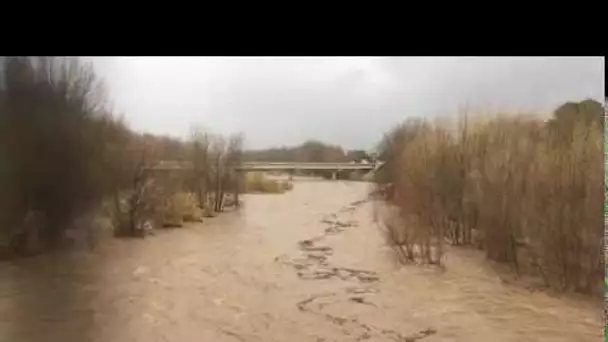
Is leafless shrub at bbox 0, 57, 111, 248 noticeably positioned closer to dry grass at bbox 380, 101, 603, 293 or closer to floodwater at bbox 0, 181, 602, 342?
floodwater at bbox 0, 181, 602, 342

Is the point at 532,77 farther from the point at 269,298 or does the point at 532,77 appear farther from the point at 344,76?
the point at 269,298

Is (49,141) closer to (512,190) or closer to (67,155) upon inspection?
(67,155)

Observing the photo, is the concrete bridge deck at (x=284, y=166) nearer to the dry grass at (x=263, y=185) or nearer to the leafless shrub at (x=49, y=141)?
Answer: the dry grass at (x=263, y=185)

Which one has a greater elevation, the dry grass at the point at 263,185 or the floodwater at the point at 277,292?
the dry grass at the point at 263,185

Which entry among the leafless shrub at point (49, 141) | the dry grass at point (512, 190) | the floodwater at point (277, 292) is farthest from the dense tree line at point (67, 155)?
the dry grass at point (512, 190)

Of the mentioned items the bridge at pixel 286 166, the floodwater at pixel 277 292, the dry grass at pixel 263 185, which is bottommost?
the floodwater at pixel 277 292

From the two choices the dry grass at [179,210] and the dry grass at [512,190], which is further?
the dry grass at [179,210]
